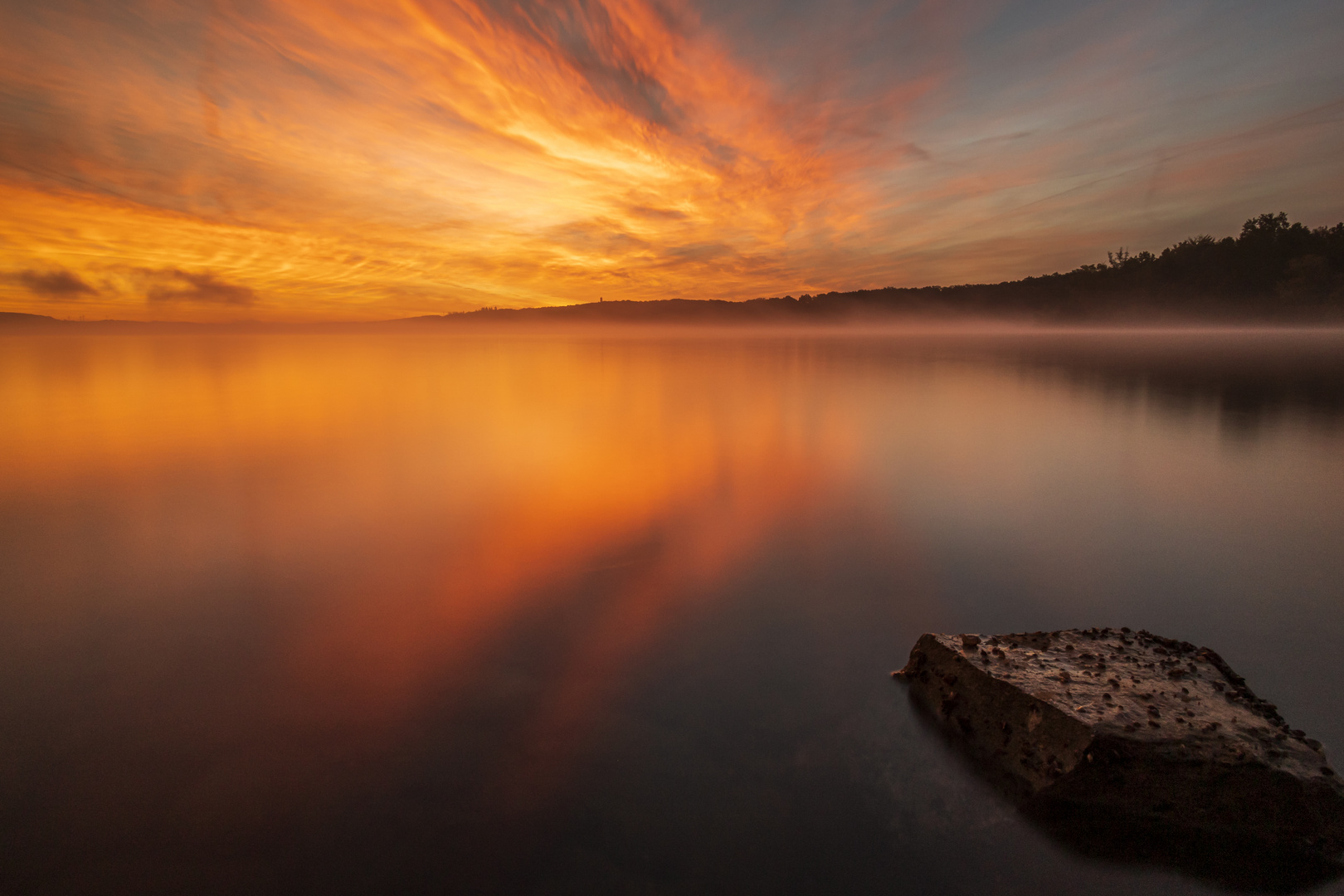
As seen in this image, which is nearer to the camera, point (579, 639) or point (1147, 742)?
point (1147, 742)

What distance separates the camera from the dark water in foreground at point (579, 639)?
11.7ft

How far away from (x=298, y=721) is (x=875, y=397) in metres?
26.1

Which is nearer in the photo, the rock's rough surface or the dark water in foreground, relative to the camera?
the rock's rough surface

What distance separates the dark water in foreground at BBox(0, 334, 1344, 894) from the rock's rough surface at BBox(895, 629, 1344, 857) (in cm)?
37

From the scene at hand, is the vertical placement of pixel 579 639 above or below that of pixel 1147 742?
below

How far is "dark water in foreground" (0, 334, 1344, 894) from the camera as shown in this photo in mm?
3562

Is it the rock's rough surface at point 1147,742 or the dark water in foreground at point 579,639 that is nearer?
the rock's rough surface at point 1147,742

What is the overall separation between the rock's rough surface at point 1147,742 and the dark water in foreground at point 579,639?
0.37 metres

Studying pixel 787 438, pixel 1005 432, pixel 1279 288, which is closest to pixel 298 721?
pixel 787 438

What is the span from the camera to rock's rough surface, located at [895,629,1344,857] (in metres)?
3.32

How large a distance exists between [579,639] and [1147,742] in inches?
187

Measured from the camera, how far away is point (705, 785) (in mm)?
3998

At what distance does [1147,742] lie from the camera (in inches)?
136

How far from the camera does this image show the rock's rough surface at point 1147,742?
3.32m
